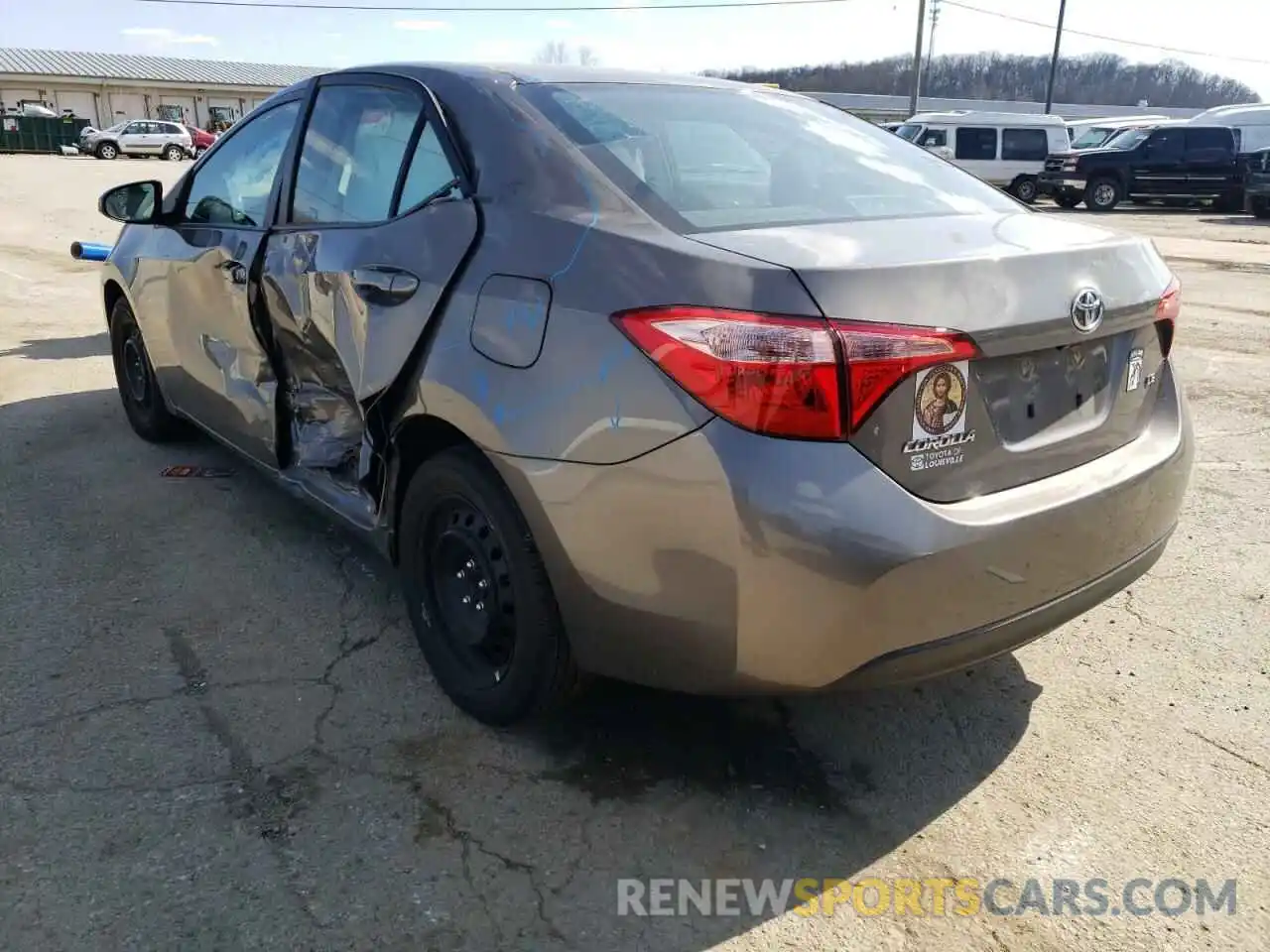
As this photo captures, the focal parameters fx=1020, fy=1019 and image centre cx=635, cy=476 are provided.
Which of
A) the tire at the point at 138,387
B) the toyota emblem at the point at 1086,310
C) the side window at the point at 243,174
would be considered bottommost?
the tire at the point at 138,387

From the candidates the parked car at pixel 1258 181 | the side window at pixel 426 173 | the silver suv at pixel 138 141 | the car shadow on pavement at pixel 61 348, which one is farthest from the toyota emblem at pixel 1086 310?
the silver suv at pixel 138 141

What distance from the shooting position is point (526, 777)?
8.34 ft

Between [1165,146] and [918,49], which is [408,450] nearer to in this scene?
[1165,146]

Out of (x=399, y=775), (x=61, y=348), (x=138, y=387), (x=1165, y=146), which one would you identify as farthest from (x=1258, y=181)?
(x=399, y=775)

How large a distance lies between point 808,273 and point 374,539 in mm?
1701

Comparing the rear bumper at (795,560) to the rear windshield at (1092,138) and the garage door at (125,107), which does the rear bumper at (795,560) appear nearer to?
the rear windshield at (1092,138)

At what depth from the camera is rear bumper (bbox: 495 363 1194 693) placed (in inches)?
76.7

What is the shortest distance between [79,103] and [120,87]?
258 centimetres

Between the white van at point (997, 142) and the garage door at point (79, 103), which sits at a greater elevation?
the garage door at point (79, 103)

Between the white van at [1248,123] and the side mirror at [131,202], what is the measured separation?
2584 cm

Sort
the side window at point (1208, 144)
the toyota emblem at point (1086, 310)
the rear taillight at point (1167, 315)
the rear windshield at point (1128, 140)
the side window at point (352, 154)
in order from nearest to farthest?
→ 1. the toyota emblem at point (1086, 310)
2. the rear taillight at point (1167, 315)
3. the side window at point (352, 154)
4. the side window at point (1208, 144)
5. the rear windshield at point (1128, 140)

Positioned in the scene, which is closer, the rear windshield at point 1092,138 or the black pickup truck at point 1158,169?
the black pickup truck at point 1158,169

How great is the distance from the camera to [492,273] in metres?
2.39

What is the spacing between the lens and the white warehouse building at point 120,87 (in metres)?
59.2
